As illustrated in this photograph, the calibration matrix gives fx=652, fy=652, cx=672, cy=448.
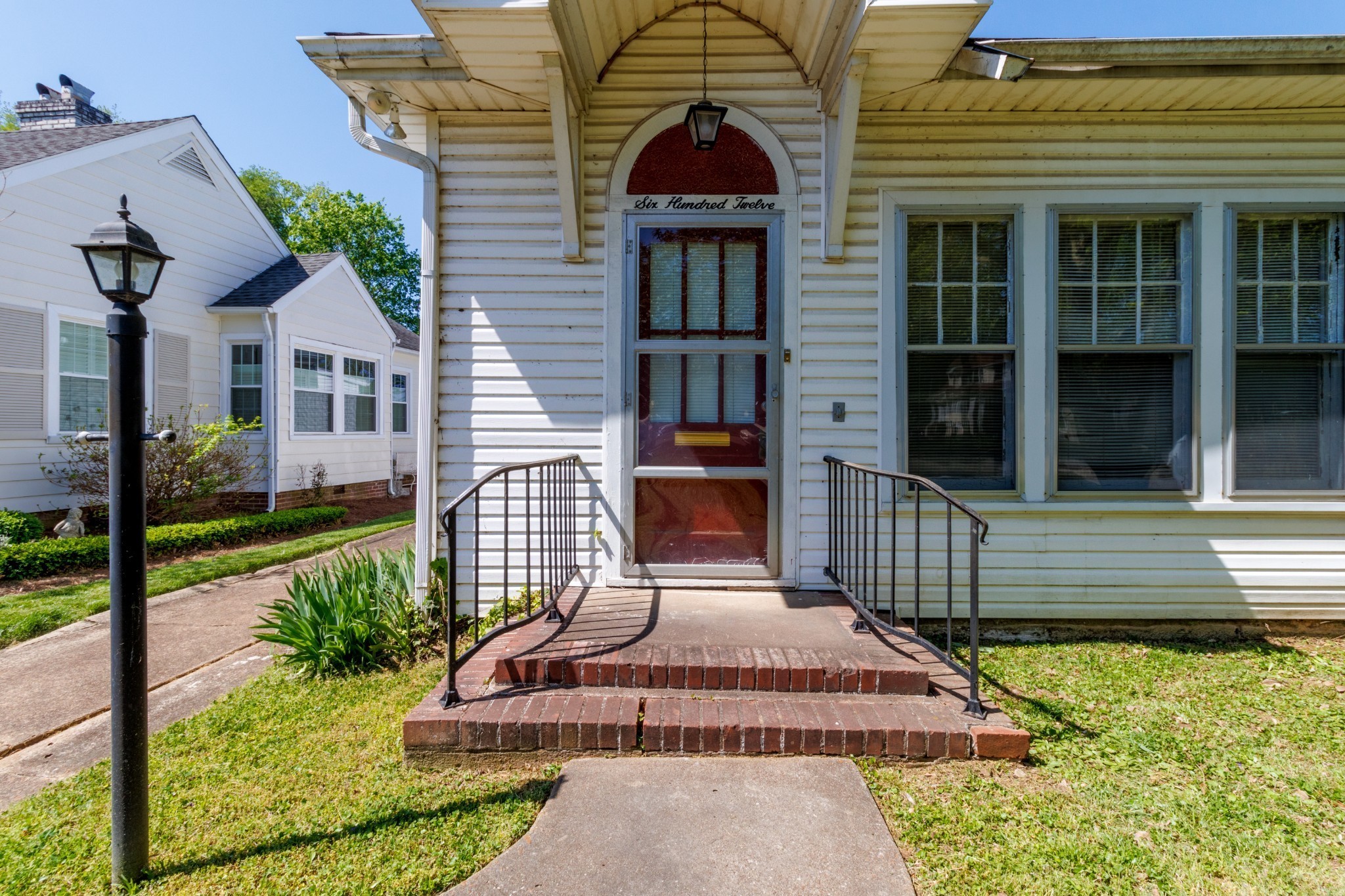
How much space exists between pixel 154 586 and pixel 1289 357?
8.52 m

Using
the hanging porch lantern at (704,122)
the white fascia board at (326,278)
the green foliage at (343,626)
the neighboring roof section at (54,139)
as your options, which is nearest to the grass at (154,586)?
the green foliage at (343,626)

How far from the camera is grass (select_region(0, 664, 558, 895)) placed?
1.96 m

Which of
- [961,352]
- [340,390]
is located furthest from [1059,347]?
[340,390]

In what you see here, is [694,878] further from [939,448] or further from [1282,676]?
[1282,676]

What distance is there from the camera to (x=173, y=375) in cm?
839

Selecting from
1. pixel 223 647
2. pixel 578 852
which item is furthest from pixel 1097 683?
pixel 223 647

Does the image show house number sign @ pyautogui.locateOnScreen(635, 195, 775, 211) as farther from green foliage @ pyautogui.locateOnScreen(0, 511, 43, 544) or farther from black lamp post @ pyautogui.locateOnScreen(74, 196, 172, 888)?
green foliage @ pyautogui.locateOnScreen(0, 511, 43, 544)

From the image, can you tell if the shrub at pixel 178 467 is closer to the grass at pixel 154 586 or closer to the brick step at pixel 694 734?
the grass at pixel 154 586

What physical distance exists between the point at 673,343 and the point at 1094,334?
2602 millimetres

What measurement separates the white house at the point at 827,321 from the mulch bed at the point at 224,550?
4.29 meters

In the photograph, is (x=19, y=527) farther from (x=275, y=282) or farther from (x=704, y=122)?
(x=704, y=122)

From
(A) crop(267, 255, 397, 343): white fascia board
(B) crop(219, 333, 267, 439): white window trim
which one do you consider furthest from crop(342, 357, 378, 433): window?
(B) crop(219, 333, 267, 439): white window trim

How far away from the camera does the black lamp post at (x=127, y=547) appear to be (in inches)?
75.9

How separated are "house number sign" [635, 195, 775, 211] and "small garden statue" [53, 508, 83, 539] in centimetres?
696
